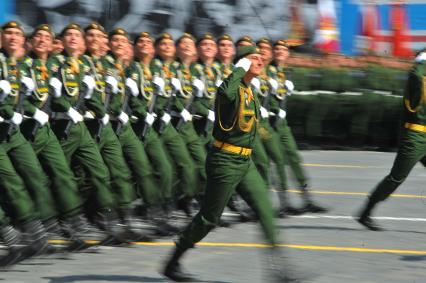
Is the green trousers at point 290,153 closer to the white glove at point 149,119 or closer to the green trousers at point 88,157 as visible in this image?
the white glove at point 149,119

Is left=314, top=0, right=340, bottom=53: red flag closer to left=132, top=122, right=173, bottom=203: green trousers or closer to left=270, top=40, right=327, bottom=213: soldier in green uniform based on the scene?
left=270, top=40, right=327, bottom=213: soldier in green uniform

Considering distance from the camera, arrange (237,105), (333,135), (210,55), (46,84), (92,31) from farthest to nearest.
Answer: (333,135) < (210,55) < (92,31) < (46,84) < (237,105)

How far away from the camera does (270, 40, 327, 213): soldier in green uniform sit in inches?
469

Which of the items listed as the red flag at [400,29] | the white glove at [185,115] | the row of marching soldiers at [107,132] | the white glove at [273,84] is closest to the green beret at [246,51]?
the row of marching soldiers at [107,132]

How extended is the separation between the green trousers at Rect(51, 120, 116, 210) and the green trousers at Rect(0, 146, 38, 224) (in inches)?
34.4

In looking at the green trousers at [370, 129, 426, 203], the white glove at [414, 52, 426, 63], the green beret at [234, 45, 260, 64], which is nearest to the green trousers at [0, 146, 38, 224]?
the green beret at [234, 45, 260, 64]

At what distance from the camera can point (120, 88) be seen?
10.3 meters

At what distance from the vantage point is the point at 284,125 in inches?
477

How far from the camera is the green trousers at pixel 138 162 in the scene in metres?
10.2

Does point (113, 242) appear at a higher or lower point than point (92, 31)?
lower

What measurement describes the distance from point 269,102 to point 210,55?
3.12 feet

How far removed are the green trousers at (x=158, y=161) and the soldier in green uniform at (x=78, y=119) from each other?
2.66 feet

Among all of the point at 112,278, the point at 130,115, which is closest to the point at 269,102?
the point at 130,115

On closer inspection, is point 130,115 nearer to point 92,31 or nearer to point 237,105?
point 92,31
